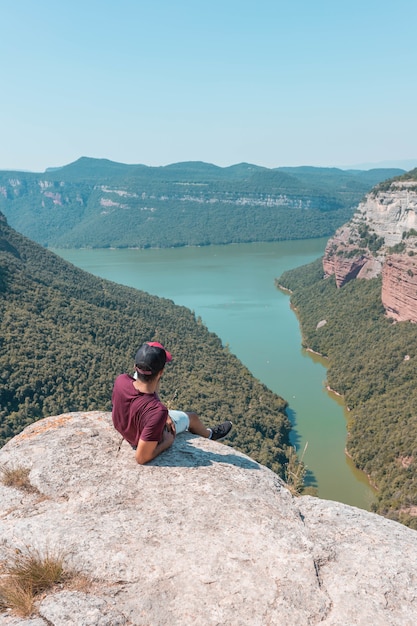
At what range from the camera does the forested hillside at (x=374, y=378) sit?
89.9 ft

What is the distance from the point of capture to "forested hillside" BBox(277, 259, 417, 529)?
27.4 m

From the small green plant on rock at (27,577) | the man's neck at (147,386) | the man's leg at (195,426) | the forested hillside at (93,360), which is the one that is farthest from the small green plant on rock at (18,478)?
the forested hillside at (93,360)

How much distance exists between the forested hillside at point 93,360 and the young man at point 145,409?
14.8 metres

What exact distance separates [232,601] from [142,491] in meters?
1.51

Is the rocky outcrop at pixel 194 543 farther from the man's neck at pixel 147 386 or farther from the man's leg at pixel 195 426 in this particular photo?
the man's neck at pixel 147 386

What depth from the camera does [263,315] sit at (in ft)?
235

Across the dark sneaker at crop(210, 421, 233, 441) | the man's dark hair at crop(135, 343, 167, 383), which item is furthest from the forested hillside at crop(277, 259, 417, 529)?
the man's dark hair at crop(135, 343, 167, 383)

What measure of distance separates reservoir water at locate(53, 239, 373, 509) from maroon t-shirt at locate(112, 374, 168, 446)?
196cm

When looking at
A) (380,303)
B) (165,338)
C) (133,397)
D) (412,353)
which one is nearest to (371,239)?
(380,303)

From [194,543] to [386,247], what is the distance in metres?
62.9

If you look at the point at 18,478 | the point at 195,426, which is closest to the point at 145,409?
the point at 195,426

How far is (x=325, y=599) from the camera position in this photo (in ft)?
11.9

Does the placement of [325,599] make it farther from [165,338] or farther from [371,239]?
[371,239]

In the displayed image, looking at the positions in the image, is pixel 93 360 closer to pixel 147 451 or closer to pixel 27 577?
pixel 147 451
